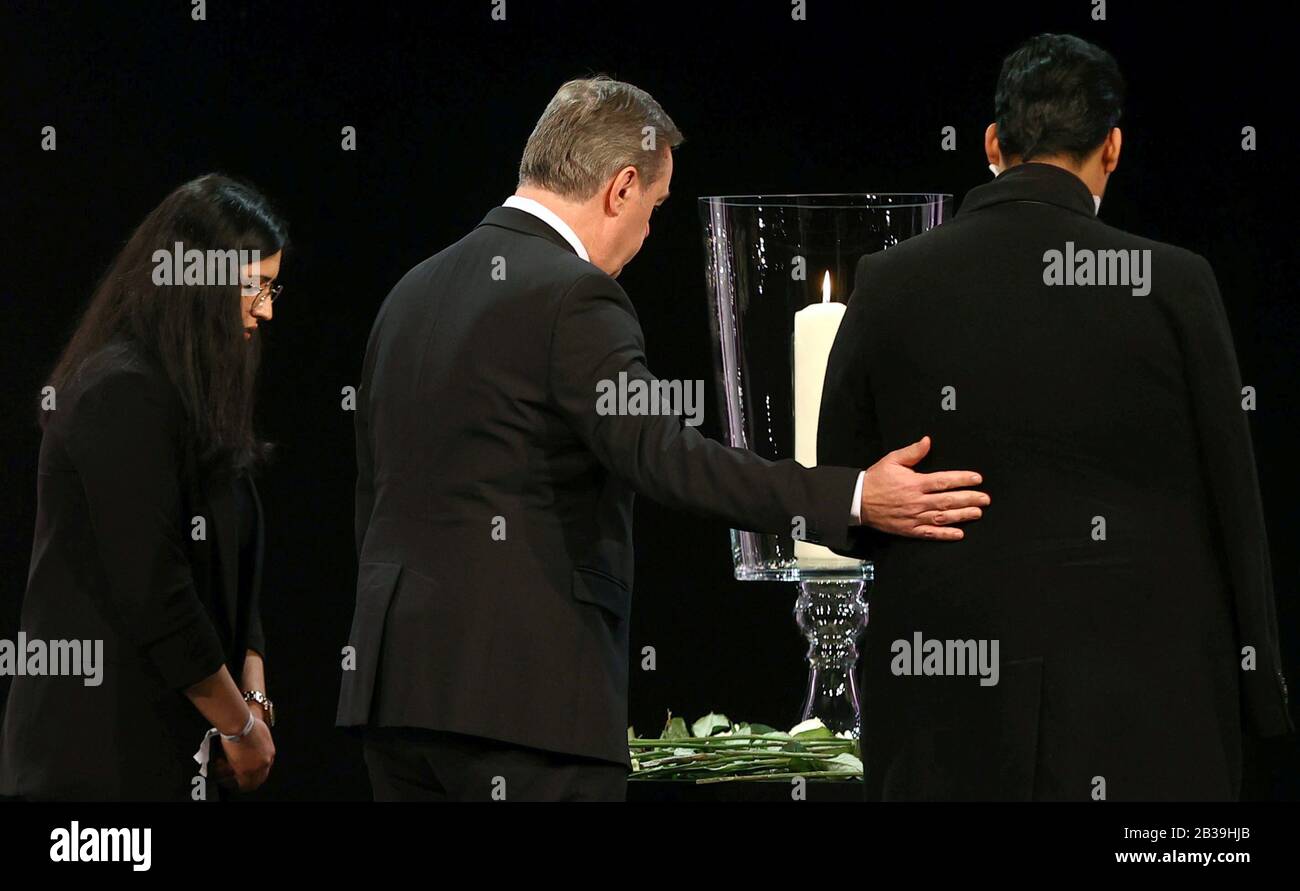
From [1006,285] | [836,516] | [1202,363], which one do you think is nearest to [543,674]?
[836,516]

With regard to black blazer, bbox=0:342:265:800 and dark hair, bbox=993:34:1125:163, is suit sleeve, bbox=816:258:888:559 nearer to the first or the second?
dark hair, bbox=993:34:1125:163

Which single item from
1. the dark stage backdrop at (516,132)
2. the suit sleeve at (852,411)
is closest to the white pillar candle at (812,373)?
the suit sleeve at (852,411)

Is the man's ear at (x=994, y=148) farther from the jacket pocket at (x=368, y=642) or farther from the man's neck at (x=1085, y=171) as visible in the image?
the jacket pocket at (x=368, y=642)

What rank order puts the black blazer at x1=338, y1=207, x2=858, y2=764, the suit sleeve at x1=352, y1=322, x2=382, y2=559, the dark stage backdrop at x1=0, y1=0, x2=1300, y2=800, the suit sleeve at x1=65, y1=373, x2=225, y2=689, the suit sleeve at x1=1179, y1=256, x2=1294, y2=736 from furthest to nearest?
1. the dark stage backdrop at x1=0, y1=0, x2=1300, y2=800
2. the suit sleeve at x1=352, y1=322, x2=382, y2=559
3. the suit sleeve at x1=65, y1=373, x2=225, y2=689
4. the black blazer at x1=338, y1=207, x2=858, y2=764
5. the suit sleeve at x1=1179, y1=256, x2=1294, y2=736

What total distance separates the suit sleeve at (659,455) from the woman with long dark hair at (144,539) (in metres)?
0.51

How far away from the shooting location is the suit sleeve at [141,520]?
2.02 metres

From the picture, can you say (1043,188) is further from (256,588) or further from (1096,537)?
(256,588)

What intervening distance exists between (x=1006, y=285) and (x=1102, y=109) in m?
0.24

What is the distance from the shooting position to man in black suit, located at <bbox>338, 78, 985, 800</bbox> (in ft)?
6.16

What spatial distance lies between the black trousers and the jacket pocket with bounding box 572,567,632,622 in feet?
0.57

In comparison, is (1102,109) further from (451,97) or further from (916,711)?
(451,97)

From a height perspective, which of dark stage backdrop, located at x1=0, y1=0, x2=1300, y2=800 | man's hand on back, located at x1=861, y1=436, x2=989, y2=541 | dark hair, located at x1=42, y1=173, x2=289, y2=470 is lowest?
man's hand on back, located at x1=861, y1=436, x2=989, y2=541

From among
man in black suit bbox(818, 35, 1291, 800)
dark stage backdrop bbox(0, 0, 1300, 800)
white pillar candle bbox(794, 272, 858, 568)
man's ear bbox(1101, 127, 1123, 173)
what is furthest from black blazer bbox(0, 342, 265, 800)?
dark stage backdrop bbox(0, 0, 1300, 800)

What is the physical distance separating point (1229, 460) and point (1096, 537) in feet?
0.53
